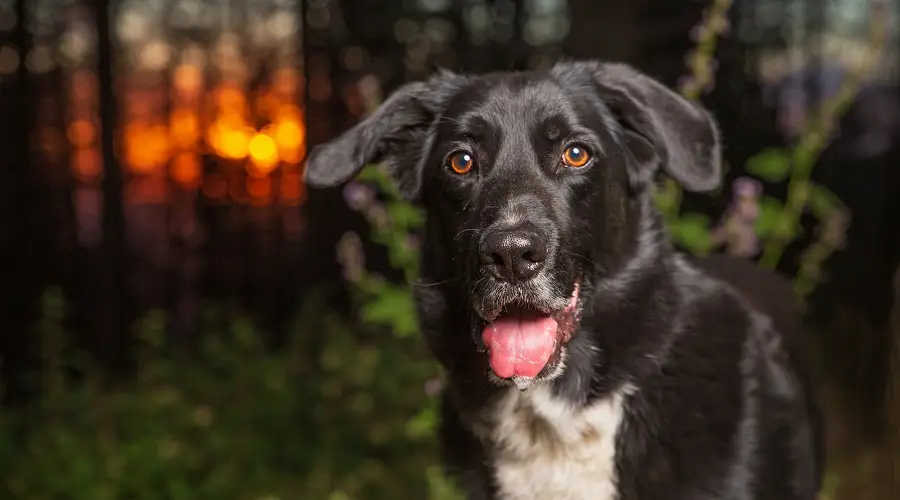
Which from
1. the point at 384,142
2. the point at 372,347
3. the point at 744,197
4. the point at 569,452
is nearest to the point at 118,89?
the point at 372,347

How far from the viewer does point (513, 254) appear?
218cm

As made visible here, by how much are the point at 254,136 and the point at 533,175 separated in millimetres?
3404

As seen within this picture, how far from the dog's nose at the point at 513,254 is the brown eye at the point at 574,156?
12.7 inches

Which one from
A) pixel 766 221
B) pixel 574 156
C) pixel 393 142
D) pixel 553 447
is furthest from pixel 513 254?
pixel 766 221

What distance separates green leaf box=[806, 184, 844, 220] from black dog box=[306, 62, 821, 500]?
1245mm

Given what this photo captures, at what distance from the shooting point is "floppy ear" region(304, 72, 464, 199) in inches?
103

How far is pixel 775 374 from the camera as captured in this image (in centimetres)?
270

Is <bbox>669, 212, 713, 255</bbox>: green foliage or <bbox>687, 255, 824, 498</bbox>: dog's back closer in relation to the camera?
<bbox>687, 255, 824, 498</bbox>: dog's back

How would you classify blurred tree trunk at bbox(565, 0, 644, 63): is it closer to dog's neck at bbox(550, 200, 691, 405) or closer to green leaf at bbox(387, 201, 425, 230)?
green leaf at bbox(387, 201, 425, 230)

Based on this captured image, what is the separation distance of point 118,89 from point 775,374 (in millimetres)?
3799

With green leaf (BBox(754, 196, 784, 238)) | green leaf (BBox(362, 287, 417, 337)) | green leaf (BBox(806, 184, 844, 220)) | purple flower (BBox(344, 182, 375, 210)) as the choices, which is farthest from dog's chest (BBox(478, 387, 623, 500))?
green leaf (BBox(806, 184, 844, 220))

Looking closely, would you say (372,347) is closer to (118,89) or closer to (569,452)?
(118,89)

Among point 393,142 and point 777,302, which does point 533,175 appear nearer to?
point 393,142

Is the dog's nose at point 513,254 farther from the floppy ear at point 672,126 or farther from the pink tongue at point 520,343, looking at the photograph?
the floppy ear at point 672,126
